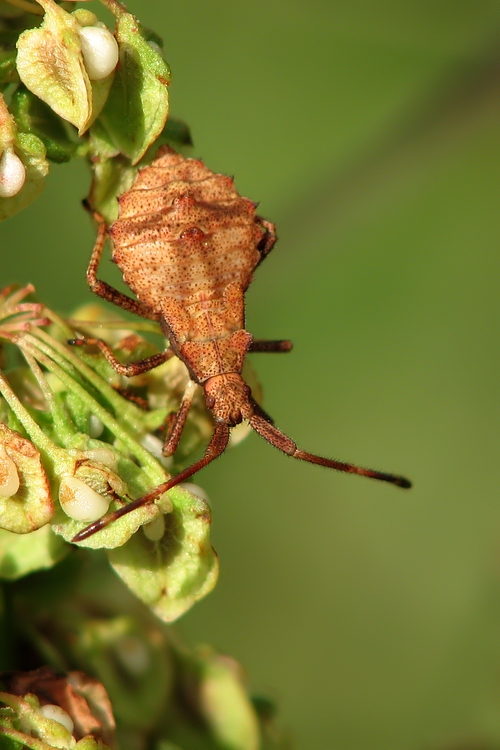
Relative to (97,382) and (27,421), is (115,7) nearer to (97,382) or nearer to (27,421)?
(97,382)

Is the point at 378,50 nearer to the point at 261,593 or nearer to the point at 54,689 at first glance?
the point at 261,593

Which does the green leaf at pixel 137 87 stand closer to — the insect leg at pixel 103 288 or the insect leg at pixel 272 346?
the insect leg at pixel 103 288

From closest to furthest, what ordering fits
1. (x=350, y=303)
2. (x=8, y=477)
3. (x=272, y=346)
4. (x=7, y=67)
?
(x=8, y=477)
(x=7, y=67)
(x=272, y=346)
(x=350, y=303)

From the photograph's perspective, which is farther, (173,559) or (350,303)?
(350,303)

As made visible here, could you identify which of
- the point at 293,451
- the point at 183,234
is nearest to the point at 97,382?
the point at 183,234

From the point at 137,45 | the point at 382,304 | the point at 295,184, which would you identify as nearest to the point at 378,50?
the point at 295,184

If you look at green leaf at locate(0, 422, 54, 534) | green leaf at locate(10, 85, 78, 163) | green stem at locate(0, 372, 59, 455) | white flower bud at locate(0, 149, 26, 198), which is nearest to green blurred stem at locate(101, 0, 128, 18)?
green leaf at locate(10, 85, 78, 163)

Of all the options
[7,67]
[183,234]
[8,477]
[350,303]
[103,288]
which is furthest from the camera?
[350,303]
